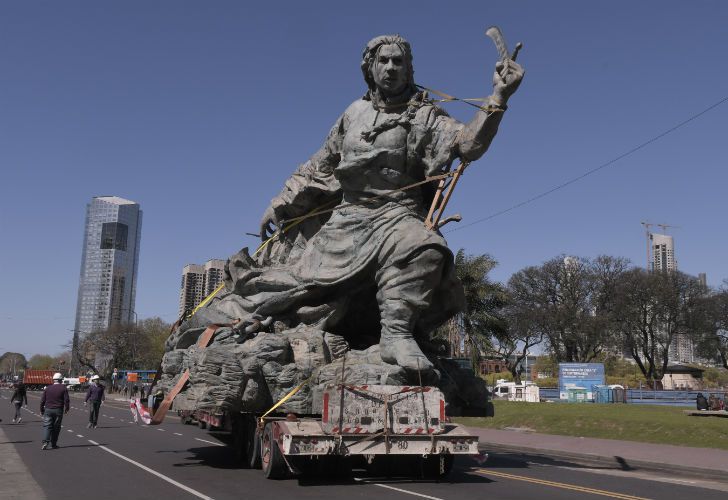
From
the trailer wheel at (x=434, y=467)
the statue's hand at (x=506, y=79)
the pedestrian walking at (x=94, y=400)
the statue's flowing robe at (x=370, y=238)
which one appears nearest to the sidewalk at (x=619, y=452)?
the trailer wheel at (x=434, y=467)

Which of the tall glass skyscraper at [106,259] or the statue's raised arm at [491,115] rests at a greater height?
the tall glass skyscraper at [106,259]

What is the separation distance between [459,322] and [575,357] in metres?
28.3

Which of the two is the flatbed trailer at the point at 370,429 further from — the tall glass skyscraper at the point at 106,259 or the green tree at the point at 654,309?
the tall glass skyscraper at the point at 106,259

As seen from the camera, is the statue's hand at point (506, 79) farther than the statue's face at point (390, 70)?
No

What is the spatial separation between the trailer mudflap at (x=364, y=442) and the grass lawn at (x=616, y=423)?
10291 millimetres

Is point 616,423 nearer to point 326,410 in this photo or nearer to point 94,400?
point 326,410

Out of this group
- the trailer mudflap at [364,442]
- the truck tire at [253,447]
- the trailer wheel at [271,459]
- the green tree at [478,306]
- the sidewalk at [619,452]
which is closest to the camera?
the trailer mudflap at [364,442]

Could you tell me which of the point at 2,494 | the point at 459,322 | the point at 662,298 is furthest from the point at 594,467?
the point at 662,298

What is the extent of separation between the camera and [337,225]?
11242 mm

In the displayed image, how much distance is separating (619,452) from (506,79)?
9620 millimetres

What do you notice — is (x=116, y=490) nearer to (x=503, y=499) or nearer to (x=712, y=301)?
(x=503, y=499)

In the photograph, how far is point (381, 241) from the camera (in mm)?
10273

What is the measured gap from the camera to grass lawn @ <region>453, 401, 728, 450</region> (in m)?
17.0

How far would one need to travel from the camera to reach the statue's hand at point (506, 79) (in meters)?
9.54
